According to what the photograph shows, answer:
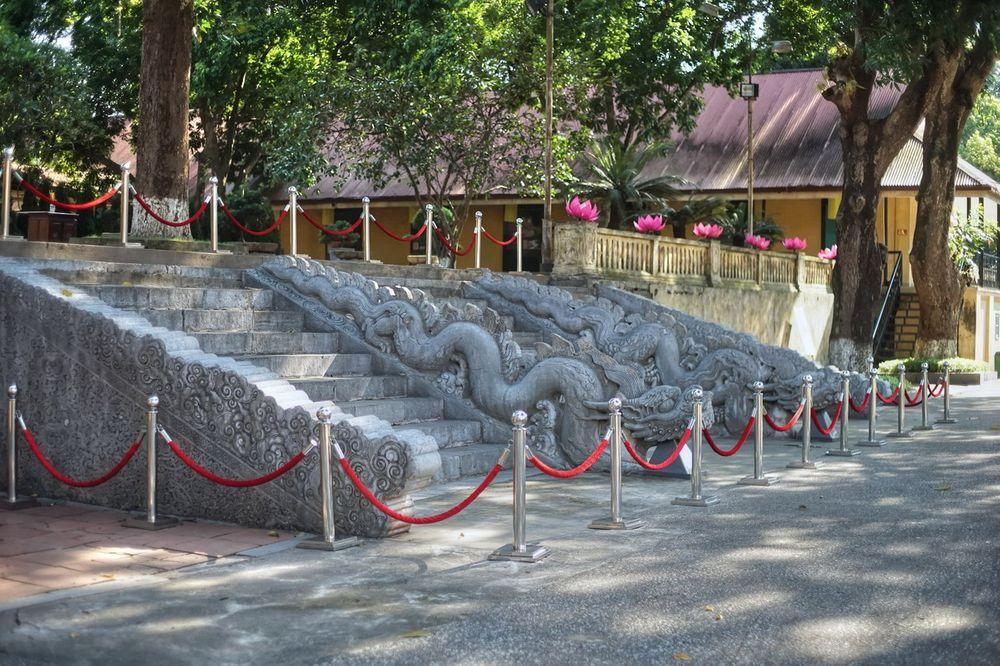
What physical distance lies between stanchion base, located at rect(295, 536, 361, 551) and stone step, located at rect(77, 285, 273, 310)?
4261 mm

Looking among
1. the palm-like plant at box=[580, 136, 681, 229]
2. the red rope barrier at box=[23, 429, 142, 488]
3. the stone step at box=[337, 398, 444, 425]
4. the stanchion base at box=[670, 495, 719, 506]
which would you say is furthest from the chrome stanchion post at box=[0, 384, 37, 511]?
the palm-like plant at box=[580, 136, 681, 229]

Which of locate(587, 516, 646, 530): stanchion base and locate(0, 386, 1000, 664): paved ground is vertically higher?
locate(587, 516, 646, 530): stanchion base

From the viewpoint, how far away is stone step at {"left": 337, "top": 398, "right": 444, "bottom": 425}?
37.5 feet

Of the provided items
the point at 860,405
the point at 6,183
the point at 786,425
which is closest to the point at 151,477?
the point at 6,183


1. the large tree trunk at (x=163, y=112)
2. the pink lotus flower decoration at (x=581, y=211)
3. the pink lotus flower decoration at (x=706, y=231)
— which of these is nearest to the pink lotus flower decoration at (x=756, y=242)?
the pink lotus flower decoration at (x=706, y=231)

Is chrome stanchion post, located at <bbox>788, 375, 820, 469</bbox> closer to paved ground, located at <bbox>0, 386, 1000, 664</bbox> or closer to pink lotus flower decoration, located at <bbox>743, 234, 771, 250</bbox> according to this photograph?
paved ground, located at <bbox>0, 386, 1000, 664</bbox>

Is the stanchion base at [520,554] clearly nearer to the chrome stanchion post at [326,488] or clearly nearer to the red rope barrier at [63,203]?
the chrome stanchion post at [326,488]

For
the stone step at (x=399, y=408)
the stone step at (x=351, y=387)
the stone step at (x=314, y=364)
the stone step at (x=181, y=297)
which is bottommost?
the stone step at (x=399, y=408)

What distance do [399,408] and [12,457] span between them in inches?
146

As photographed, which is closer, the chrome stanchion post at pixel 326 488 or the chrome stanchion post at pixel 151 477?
the chrome stanchion post at pixel 326 488

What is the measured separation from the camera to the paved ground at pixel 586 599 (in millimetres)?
5645

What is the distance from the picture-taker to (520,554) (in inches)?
300

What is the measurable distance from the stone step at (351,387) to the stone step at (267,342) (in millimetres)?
686

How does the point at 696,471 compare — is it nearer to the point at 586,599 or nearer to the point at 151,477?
the point at 586,599
